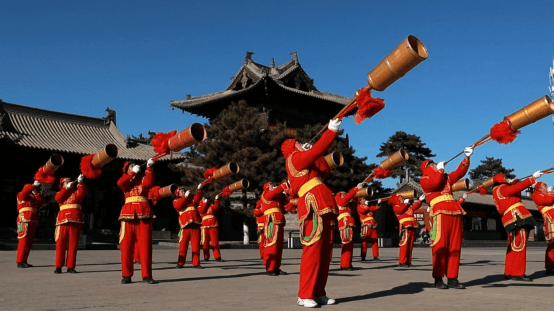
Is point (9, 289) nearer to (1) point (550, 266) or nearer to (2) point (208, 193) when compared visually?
(1) point (550, 266)

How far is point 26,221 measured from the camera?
10.7 m

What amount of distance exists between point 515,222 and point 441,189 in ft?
7.45

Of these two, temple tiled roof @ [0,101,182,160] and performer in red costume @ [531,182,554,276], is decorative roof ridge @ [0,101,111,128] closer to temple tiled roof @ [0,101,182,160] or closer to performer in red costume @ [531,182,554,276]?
temple tiled roof @ [0,101,182,160]

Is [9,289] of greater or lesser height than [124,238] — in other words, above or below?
below

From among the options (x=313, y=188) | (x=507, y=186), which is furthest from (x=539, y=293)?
(x=313, y=188)

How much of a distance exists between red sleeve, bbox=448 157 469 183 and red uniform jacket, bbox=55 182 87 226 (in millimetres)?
6236

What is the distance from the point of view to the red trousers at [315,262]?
532 centimetres

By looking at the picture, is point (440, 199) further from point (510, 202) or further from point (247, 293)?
point (247, 293)

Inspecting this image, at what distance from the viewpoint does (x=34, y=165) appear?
25172mm

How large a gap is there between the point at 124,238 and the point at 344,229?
4.63m

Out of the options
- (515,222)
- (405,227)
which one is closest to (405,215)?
(405,227)

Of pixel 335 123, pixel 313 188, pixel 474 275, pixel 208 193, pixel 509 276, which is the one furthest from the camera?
pixel 208 193

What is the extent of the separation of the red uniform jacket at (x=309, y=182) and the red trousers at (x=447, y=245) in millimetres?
2160

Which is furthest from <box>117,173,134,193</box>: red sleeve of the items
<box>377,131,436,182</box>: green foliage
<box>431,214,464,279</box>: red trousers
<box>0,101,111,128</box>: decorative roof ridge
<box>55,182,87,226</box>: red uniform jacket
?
<box>377,131,436,182</box>: green foliage
